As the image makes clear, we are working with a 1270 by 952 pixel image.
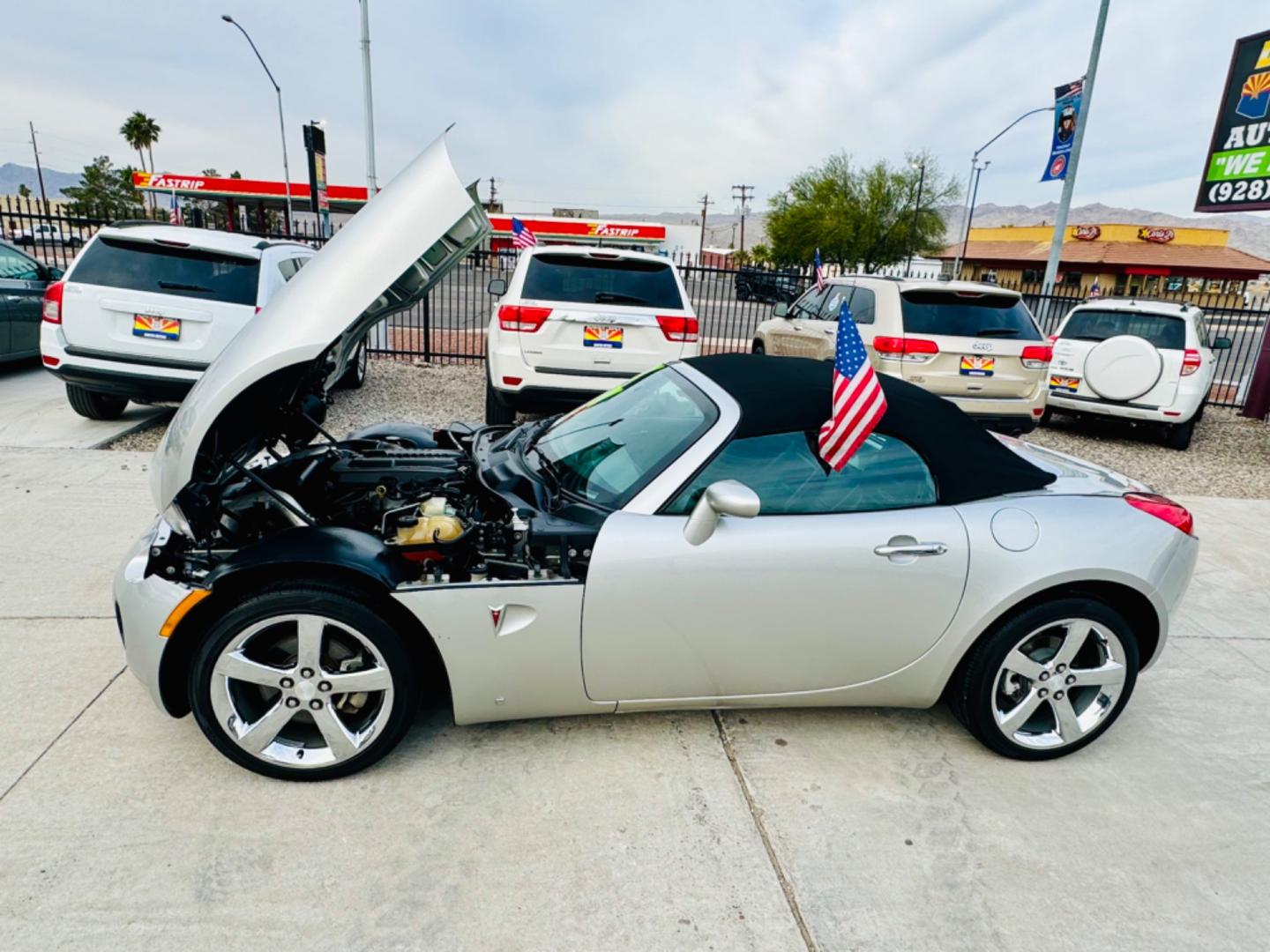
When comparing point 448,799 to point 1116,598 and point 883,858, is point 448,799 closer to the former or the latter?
point 883,858

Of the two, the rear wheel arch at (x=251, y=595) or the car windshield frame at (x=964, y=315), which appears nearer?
the rear wheel arch at (x=251, y=595)

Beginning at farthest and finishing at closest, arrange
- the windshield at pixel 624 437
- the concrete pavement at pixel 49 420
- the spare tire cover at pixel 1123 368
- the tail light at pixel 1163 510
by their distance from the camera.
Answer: the spare tire cover at pixel 1123 368, the concrete pavement at pixel 49 420, the tail light at pixel 1163 510, the windshield at pixel 624 437

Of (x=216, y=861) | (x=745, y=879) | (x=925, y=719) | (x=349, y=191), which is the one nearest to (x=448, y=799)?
(x=216, y=861)

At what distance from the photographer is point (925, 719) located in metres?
3.21

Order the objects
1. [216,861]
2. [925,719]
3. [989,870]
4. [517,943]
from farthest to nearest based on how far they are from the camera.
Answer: [925,719] → [989,870] → [216,861] → [517,943]

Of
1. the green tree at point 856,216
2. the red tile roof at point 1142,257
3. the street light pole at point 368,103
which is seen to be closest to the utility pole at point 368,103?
the street light pole at point 368,103

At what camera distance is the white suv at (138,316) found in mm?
5949

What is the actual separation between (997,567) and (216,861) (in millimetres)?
2673

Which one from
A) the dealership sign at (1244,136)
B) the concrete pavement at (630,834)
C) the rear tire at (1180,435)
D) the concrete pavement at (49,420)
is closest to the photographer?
the concrete pavement at (630,834)

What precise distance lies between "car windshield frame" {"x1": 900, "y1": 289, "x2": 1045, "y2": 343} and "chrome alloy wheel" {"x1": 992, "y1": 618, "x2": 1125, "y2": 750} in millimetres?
4796

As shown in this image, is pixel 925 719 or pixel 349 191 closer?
pixel 925 719

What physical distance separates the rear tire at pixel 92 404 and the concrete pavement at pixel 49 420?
2.9 inches

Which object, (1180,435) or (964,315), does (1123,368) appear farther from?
(964,315)

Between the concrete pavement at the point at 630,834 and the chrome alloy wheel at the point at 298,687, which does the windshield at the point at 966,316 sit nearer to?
the concrete pavement at the point at 630,834
